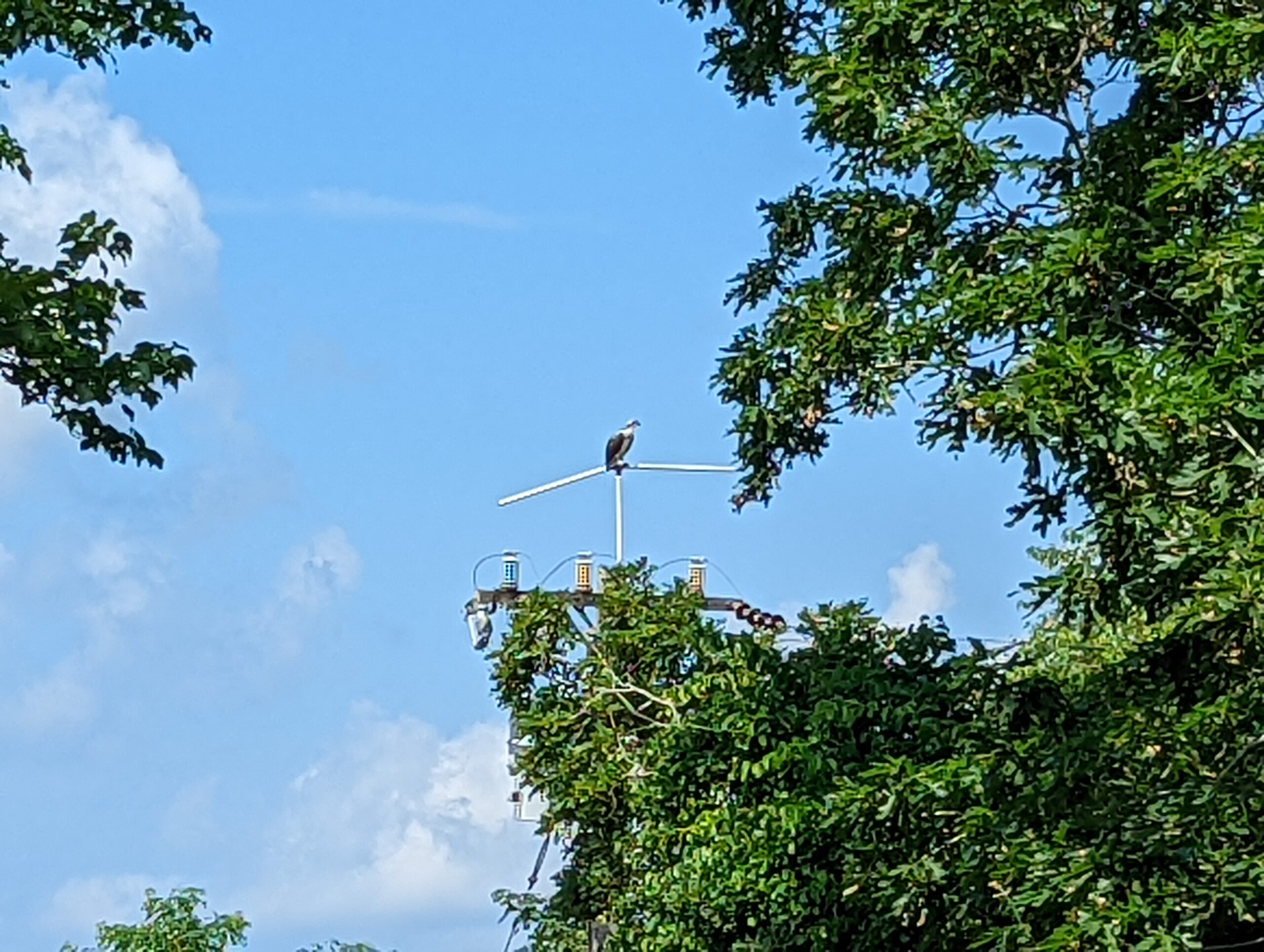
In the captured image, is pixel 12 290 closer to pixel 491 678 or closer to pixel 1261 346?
pixel 1261 346

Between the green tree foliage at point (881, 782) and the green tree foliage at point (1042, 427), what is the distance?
2 cm

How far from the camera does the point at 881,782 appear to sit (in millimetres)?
8211

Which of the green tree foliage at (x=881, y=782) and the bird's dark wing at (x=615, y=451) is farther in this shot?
the bird's dark wing at (x=615, y=451)

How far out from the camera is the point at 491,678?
49.5 feet

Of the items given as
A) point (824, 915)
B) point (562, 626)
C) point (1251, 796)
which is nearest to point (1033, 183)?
point (1251, 796)

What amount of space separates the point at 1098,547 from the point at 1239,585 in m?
2.13

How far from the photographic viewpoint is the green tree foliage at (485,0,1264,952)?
21.9ft

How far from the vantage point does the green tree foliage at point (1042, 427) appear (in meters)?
6.68

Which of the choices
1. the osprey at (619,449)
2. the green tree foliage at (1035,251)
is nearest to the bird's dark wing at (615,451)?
the osprey at (619,449)

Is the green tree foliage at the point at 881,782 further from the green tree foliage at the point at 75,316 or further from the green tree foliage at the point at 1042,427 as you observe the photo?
the green tree foliage at the point at 75,316

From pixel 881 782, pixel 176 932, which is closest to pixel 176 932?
pixel 176 932

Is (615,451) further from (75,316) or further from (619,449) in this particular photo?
(75,316)

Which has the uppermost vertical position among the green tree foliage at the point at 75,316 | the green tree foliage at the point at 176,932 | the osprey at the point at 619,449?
the osprey at the point at 619,449

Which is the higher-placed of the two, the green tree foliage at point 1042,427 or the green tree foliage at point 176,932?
the green tree foliage at point 176,932
